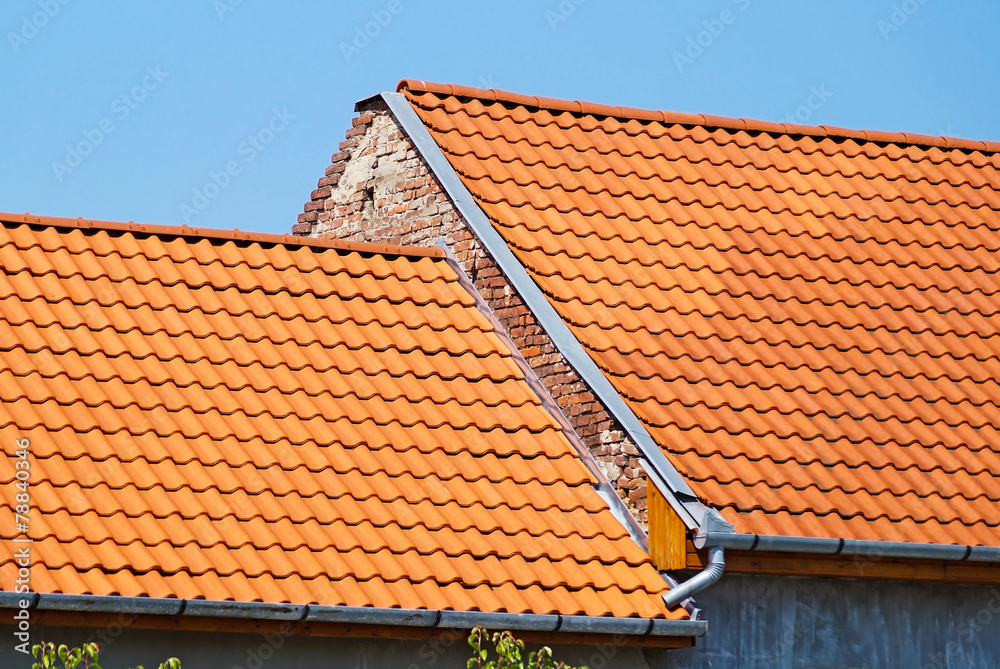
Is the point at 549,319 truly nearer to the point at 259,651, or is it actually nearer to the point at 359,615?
the point at 359,615

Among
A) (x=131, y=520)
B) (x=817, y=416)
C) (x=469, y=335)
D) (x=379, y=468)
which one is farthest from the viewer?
(x=469, y=335)

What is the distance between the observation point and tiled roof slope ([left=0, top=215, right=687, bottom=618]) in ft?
24.3

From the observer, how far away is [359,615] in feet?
23.6

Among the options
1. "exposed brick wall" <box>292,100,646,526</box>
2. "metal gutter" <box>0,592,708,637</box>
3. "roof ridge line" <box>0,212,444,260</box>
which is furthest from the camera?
"roof ridge line" <box>0,212,444,260</box>

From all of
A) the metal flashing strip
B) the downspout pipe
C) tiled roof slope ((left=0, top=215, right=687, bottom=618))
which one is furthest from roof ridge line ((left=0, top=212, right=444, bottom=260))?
the downspout pipe

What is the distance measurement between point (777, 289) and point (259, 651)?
4686mm

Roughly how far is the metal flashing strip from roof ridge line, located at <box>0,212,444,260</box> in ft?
1.90

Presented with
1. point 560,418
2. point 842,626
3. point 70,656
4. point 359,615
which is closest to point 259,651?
point 359,615

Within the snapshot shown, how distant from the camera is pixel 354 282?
10.1 m

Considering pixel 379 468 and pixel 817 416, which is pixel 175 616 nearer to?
pixel 379 468

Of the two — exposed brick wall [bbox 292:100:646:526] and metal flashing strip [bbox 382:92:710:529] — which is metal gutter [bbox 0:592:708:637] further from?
exposed brick wall [bbox 292:100:646:526]

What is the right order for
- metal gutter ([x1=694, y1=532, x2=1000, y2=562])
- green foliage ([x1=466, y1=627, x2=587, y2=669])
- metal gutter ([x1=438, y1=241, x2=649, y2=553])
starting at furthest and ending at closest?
1. metal gutter ([x1=438, y1=241, x2=649, y2=553])
2. metal gutter ([x1=694, y1=532, x2=1000, y2=562])
3. green foliage ([x1=466, y1=627, x2=587, y2=669])

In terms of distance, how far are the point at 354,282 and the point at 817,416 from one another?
3406mm

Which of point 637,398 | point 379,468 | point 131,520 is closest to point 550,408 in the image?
point 637,398
